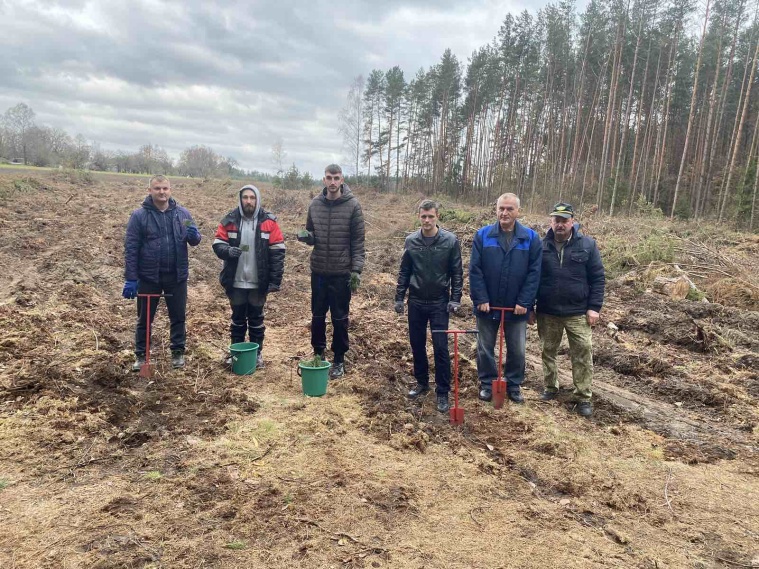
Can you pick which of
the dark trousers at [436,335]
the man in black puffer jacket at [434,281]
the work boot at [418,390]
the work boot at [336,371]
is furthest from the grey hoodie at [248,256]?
the work boot at [418,390]

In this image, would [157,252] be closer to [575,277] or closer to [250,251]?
[250,251]

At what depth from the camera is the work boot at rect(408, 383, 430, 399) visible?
4720mm

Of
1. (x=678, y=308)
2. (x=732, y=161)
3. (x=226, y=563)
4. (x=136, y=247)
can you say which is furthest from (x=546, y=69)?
(x=226, y=563)

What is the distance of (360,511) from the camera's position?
2936 mm

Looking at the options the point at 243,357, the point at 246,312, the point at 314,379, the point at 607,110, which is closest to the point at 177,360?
the point at 243,357

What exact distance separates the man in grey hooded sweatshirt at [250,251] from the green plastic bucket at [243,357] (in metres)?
0.40

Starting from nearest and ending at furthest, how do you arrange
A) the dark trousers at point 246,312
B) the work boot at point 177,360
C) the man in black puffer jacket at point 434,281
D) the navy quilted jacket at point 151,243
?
the man in black puffer jacket at point 434,281
the navy quilted jacket at point 151,243
the dark trousers at point 246,312
the work boot at point 177,360

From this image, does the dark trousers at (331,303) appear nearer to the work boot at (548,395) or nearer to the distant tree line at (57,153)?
the work boot at (548,395)

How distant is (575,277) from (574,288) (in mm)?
102

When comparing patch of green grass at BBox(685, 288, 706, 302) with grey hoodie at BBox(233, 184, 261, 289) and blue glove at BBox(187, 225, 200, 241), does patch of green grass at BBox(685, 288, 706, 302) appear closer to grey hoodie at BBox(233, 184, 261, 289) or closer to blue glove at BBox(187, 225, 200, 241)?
grey hoodie at BBox(233, 184, 261, 289)

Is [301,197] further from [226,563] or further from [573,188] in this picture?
[226,563]

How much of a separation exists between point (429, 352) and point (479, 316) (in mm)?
1703

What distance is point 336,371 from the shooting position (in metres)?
5.13

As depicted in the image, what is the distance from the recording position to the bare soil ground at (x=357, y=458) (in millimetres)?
2637
